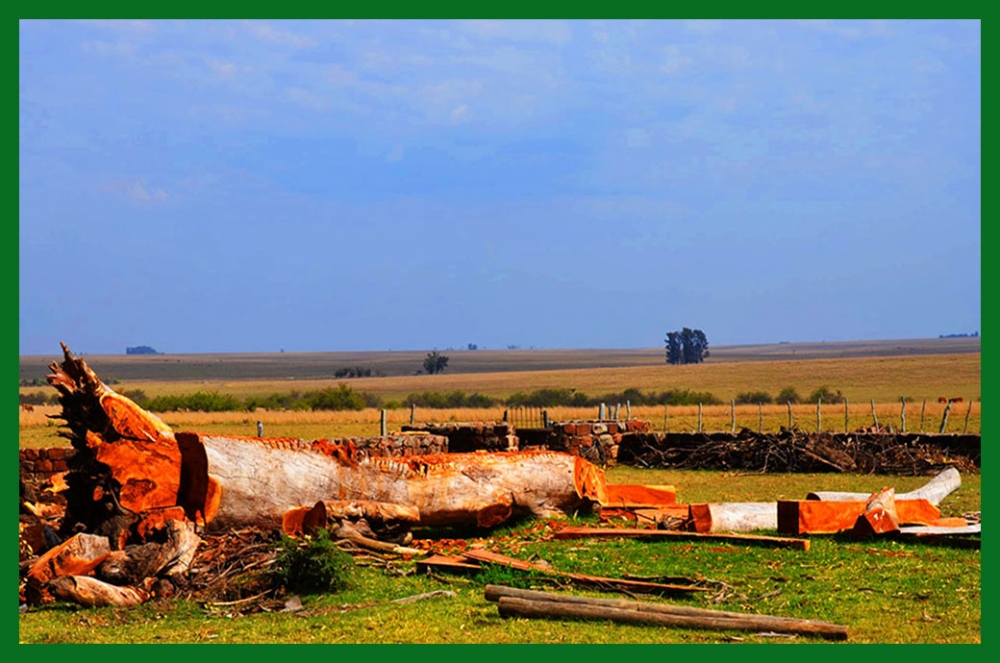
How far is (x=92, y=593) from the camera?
8.67m

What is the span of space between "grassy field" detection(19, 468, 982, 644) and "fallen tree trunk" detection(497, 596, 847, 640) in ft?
0.21

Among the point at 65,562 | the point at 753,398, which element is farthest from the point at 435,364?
the point at 65,562

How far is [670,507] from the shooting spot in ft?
43.0

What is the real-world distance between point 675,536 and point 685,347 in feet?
443

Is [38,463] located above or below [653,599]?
above

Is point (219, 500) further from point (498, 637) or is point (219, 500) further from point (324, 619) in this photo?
point (498, 637)

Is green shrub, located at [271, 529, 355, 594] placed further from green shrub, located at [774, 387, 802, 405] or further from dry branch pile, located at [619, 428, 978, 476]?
green shrub, located at [774, 387, 802, 405]

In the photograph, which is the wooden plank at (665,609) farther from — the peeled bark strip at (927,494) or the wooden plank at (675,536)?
the peeled bark strip at (927,494)

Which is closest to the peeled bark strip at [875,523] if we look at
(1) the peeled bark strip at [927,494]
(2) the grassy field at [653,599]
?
(2) the grassy field at [653,599]

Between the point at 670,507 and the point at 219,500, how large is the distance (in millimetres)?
5367

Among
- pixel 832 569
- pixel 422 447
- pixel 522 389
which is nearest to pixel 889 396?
pixel 522 389

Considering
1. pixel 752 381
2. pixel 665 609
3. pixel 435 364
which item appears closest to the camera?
pixel 665 609

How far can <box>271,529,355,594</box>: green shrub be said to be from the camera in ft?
29.1

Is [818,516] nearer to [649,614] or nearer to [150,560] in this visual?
[649,614]
